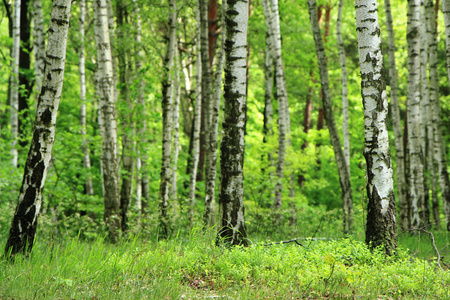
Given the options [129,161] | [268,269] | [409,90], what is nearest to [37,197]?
[268,269]

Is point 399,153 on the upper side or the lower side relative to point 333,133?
lower

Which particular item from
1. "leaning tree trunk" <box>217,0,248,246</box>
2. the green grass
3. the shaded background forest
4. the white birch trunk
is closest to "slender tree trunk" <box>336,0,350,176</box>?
the shaded background forest

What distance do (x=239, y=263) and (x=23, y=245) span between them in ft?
8.23

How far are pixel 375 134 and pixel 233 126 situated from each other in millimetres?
1996

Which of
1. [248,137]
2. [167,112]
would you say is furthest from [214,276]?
[248,137]

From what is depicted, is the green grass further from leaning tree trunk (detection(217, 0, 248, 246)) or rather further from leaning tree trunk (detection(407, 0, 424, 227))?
leaning tree trunk (detection(407, 0, 424, 227))

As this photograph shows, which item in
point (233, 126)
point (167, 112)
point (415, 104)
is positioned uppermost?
point (415, 104)

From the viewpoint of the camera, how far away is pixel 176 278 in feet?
13.2

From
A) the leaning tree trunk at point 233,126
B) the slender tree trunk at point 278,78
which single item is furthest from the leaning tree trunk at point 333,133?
the leaning tree trunk at point 233,126

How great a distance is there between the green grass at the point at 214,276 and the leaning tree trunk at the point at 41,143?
28 cm

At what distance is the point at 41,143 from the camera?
443cm

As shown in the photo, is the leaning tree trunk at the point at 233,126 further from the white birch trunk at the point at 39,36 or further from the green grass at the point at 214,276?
the white birch trunk at the point at 39,36

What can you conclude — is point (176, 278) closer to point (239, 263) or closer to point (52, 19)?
point (239, 263)

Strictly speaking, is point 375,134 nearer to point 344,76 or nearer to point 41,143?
point 41,143
